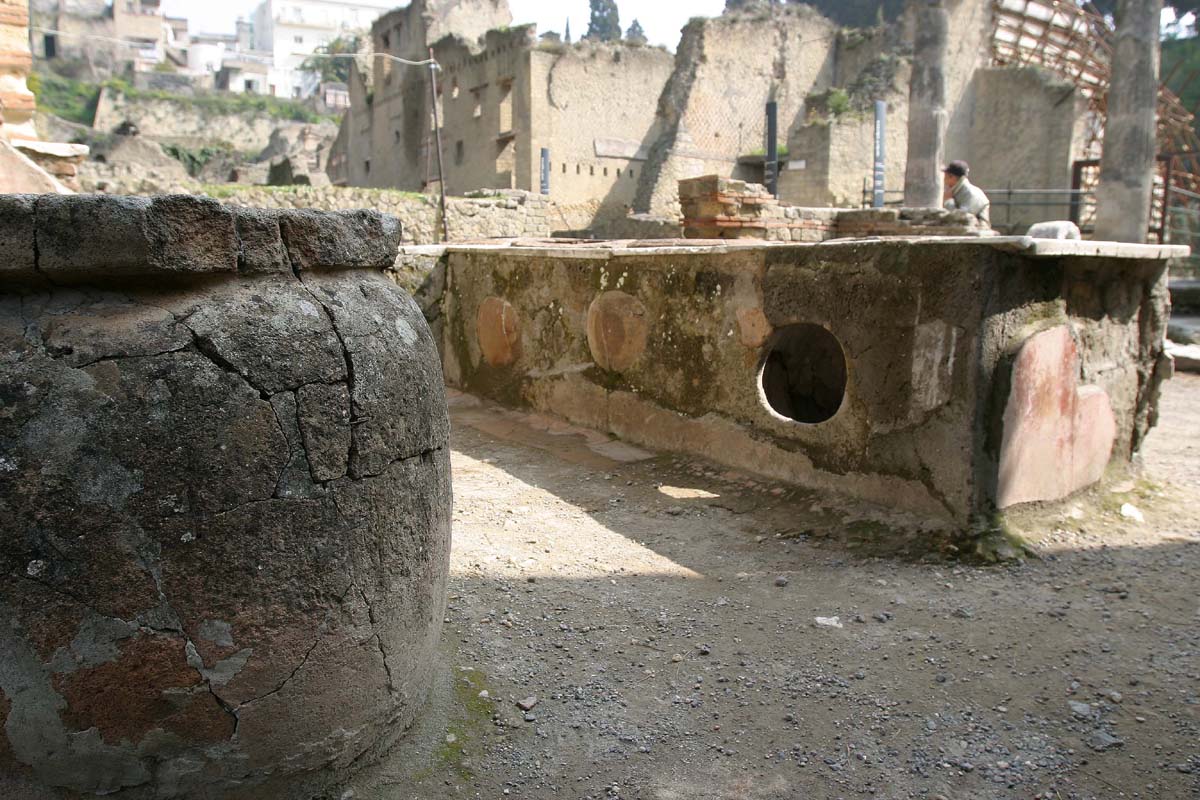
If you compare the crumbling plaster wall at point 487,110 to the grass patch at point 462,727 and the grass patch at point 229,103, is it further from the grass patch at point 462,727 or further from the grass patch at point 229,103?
the grass patch at point 229,103

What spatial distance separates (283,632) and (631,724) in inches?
40.8

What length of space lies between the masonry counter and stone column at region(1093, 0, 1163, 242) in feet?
32.4

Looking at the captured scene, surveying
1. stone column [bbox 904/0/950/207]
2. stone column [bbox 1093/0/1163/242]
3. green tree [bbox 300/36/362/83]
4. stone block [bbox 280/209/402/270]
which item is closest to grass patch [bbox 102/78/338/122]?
green tree [bbox 300/36/362/83]

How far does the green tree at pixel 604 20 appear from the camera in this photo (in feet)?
178

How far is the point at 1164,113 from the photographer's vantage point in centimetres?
1925

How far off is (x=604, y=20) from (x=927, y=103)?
1808 inches

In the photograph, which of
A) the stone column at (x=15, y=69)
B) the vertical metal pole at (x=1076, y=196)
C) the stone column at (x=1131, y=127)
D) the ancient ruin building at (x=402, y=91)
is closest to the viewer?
the stone column at (x=15, y=69)

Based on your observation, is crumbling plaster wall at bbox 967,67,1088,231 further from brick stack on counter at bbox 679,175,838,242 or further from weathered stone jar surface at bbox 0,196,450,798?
weathered stone jar surface at bbox 0,196,450,798

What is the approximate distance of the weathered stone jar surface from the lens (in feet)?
5.03

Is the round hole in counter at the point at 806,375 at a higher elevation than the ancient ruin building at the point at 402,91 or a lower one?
lower

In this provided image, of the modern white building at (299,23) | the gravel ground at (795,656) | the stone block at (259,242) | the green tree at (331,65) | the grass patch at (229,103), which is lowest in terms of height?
the gravel ground at (795,656)

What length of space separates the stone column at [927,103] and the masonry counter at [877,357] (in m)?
9.47

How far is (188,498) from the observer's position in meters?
1.59

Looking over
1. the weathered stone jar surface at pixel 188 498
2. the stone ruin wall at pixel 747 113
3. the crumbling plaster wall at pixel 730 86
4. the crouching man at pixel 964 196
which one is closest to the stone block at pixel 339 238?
the weathered stone jar surface at pixel 188 498
